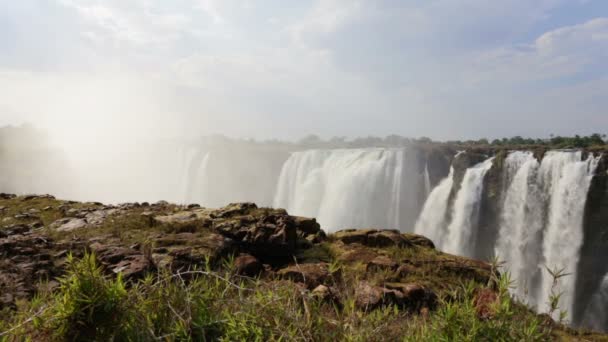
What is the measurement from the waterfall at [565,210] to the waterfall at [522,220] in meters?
0.51

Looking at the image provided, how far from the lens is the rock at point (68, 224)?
318 inches

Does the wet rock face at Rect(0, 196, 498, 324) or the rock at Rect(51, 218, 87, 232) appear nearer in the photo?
the wet rock face at Rect(0, 196, 498, 324)

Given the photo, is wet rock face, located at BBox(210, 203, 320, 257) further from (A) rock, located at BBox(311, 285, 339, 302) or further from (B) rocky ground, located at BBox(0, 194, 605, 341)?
(A) rock, located at BBox(311, 285, 339, 302)

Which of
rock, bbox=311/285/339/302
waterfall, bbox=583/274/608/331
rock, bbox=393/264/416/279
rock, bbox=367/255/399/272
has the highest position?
rock, bbox=311/285/339/302

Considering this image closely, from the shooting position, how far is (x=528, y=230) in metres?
20.1

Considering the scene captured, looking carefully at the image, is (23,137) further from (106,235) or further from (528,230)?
(528,230)

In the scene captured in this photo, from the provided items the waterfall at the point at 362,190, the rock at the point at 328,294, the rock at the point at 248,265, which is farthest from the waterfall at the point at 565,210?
the rock at the point at 328,294

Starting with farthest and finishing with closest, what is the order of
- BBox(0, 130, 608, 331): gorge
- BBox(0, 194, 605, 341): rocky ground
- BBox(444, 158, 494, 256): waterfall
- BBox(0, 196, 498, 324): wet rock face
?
BBox(444, 158, 494, 256): waterfall → BBox(0, 130, 608, 331): gorge → BBox(0, 196, 498, 324): wet rock face → BBox(0, 194, 605, 341): rocky ground

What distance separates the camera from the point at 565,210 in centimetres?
1845

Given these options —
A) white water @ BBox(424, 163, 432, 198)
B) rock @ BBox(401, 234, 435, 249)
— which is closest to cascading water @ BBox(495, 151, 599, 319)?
white water @ BBox(424, 163, 432, 198)

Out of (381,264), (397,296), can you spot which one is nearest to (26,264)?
(397,296)

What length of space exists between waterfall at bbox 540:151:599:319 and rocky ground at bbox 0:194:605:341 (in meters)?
15.0

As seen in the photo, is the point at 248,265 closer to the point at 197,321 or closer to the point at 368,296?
the point at 368,296

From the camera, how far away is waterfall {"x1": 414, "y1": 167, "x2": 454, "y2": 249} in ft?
76.4
